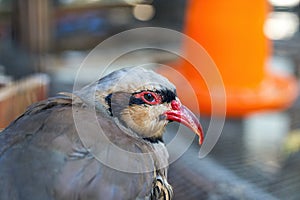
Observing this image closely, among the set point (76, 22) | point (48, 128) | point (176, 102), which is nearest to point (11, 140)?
point (48, 128)

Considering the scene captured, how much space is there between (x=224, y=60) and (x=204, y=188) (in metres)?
0.41

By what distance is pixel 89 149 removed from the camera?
0.75 metres

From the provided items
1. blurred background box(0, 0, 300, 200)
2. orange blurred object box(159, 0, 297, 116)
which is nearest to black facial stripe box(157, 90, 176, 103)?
blurred background box(0, 0, 300, 200)

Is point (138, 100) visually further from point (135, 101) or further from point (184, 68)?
point (184, 68)

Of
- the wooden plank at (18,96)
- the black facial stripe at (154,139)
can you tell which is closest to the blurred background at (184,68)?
the wooden plank at (18,96)

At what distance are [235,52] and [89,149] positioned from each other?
2.12 feet

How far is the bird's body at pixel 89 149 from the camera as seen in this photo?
722mm

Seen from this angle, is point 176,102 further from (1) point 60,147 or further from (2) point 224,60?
(2) point 224,60

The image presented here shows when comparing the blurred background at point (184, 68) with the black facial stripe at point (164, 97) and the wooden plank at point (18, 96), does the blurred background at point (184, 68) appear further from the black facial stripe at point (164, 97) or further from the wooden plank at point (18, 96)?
the black facial stripe at point (164, 97)

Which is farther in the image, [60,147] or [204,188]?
[204,188]

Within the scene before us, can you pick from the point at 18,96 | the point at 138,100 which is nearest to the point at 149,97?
the point at 138,100

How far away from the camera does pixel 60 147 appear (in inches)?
29.2

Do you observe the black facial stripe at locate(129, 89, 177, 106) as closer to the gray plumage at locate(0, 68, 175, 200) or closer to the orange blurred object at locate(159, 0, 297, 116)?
the gray plumage at locate(0, 68, 175, 200)

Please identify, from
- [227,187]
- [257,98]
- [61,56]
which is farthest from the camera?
[61,56]
